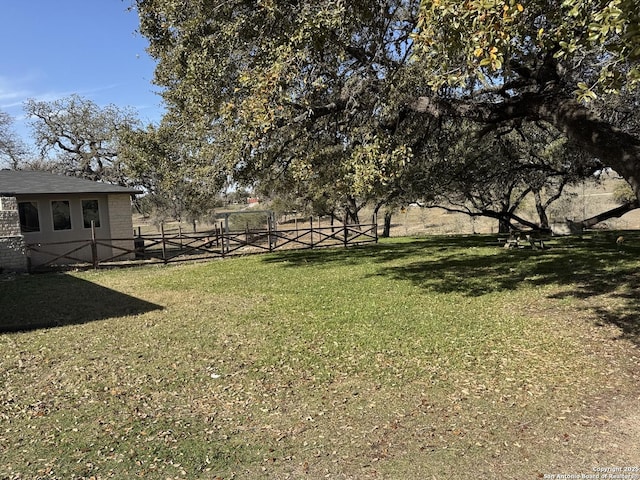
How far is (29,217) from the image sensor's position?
15414mm

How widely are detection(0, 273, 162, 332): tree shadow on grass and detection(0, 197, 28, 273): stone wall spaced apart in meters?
1.46

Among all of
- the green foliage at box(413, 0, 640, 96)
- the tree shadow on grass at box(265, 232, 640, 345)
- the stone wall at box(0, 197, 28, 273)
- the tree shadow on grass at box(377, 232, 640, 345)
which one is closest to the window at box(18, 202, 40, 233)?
the stone wall at box(0, 197, 28, 273)

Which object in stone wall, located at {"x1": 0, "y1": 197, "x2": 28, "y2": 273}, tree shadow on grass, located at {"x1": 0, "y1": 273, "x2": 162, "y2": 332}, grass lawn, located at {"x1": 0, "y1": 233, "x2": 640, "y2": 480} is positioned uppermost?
stone wall, located at {"x1": 0, "y1": 197, "x2": 28, "y2": 273}

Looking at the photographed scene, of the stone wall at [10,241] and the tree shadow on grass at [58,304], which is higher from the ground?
the stone wall at [10,241]

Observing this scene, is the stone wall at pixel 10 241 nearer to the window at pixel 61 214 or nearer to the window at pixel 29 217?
the window at pixel 29 217

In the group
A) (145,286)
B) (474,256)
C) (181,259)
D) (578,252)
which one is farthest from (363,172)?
(181,259)

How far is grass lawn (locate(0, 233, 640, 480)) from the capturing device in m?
3.23

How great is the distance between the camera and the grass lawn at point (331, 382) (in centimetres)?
323

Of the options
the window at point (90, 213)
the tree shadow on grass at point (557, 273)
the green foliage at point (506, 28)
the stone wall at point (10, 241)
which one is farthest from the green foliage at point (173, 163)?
the green foliage at point (506, 28)

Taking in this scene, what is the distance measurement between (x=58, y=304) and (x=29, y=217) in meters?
8.44

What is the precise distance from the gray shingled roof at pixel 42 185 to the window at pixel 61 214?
0.60m

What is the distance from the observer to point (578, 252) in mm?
12727

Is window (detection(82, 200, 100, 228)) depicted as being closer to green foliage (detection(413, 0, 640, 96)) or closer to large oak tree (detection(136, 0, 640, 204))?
large oak tree (detection(136, 0, 640, 204))

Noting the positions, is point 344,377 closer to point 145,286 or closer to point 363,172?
point 363,172
